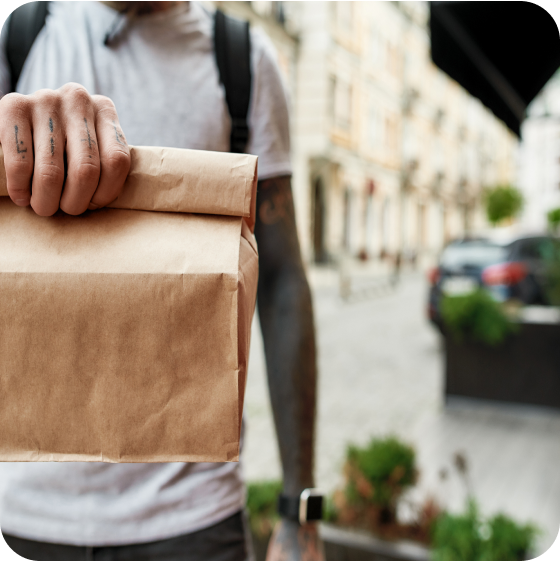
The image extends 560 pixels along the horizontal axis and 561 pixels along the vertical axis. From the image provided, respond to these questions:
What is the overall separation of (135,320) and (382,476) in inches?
85.5

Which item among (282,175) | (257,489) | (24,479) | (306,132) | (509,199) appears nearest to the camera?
(24,479)

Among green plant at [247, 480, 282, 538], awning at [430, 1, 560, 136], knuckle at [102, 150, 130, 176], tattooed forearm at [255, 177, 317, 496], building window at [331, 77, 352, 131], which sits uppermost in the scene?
building window at [331, 77, 352, 131]

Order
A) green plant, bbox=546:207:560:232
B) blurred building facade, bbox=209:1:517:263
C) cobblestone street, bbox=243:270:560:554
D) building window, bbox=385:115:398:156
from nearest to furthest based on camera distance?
1. cobblestone street, bbox=243:270:560:554
2. green plant, bbox=546:207:560:232
3. blurred building facade, bbox=209:1:517:263
4. building window, bbox=385:115:398:156

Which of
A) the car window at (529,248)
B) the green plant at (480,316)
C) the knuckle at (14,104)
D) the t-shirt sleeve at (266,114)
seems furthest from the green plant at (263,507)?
the car window at (529,248)

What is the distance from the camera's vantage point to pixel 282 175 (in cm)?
121

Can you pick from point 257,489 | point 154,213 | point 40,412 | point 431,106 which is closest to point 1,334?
point 40,412

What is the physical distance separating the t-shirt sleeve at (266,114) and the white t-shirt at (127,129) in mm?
87

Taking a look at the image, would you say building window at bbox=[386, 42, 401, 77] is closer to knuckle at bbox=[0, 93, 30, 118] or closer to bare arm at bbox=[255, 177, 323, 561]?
bare arm at bbox=[255, 177, 323, 561]

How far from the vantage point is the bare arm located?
3.96ft

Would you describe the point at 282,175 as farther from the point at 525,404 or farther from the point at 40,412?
the point at 525,404

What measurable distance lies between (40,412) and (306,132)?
15.9 meters

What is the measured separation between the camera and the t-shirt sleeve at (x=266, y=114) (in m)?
1.16

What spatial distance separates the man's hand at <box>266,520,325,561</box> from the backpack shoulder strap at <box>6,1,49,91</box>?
0.98 meters

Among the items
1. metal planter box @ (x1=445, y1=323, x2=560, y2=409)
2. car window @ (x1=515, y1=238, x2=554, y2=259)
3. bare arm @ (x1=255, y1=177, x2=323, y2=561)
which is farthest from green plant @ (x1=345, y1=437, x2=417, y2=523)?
car window @ (x1=515, y1=238, x2=554, y2=259)
